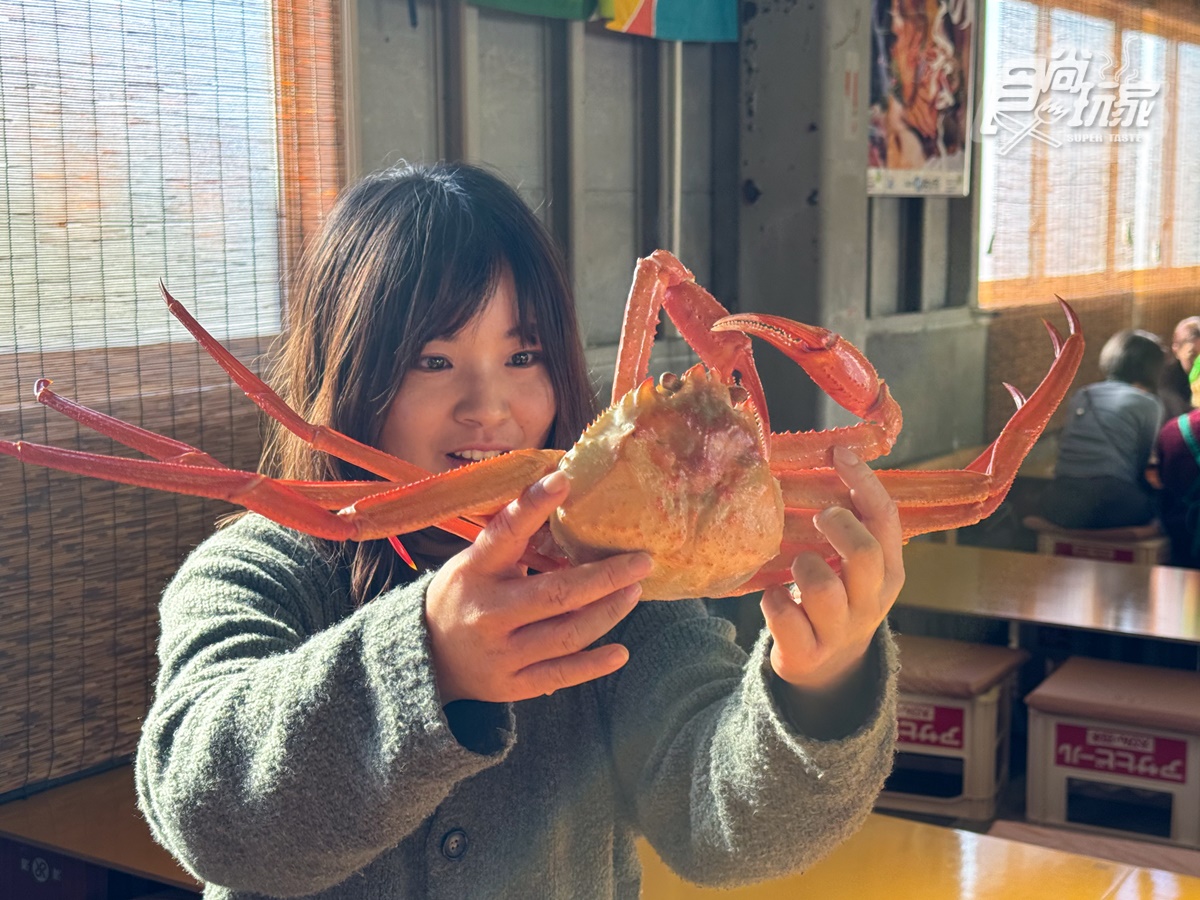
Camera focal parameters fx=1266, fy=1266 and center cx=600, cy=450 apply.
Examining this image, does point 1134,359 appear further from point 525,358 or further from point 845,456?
point 845,456

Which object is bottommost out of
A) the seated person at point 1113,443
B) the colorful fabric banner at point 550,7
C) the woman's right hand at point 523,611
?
the seated person at point 1113,443

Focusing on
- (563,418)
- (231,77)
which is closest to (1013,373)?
(231,77)

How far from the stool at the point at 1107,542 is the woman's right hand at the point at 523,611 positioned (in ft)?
10.7

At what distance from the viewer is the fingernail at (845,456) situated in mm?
698

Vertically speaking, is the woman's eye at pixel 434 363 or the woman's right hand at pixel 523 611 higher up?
the woman's eye at pixel 434 363

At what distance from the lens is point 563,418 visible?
3.47 feet

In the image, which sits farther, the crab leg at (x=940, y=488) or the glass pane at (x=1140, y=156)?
the glass pane at (x=1140, y=156)

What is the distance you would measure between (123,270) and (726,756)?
156cm

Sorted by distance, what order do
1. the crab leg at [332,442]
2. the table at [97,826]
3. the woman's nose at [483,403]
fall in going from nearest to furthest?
the crab leg at [332,442] → the woman's nose at [483,403] → the table at [97,826]

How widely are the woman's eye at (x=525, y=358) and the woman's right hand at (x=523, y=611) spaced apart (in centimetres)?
29

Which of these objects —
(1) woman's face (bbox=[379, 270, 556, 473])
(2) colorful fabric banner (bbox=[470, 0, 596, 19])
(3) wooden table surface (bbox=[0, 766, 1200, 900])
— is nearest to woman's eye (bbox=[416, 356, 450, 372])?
(1) woman's face (bbox=[379, 270, 556, 473])

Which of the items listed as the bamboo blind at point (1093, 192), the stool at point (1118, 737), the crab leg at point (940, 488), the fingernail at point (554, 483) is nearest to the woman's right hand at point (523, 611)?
the fingernail at point (554, 483)

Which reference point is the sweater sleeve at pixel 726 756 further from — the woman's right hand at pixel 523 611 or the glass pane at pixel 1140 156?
the glass pane at pixel 1140 156

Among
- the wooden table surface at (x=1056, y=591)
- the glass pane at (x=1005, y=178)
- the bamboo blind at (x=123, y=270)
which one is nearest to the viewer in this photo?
the bamboo blind at (x=123, y=270)
